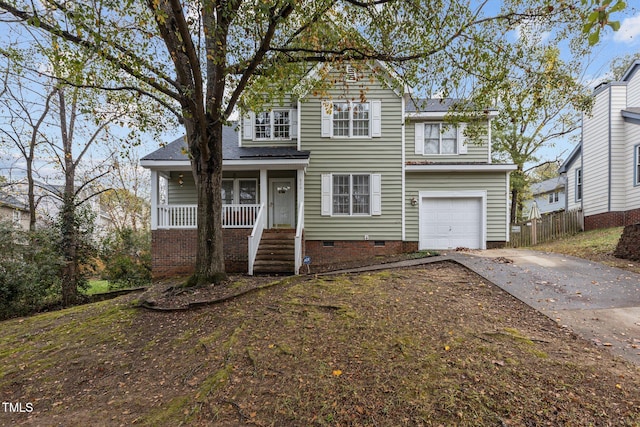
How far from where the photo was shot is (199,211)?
21.4ft

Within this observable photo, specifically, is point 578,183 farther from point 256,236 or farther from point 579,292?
point 256,236

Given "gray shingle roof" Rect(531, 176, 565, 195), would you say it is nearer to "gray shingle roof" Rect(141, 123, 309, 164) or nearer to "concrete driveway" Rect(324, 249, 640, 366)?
"concrete driveway" Rect(324, 249, 640, 366)

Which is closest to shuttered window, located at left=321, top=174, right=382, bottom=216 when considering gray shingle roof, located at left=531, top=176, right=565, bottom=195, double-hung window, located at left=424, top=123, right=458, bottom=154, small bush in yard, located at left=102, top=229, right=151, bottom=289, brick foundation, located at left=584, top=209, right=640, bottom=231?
double-hung window, located at left=424, top=123, right=458, bottom=154

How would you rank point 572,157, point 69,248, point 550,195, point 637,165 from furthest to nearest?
1. point 550,195
2. point 572,157
3. point 637,165
4. point 69,248

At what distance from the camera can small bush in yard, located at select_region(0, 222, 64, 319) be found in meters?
7.61

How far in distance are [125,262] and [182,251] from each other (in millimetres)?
3523

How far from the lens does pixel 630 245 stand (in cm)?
803

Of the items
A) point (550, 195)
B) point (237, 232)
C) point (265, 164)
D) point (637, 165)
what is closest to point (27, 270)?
point (237, 232)

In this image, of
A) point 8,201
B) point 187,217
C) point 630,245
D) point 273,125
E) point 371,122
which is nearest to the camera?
point 630,245

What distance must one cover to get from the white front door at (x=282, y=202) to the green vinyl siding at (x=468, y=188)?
14.8 ft

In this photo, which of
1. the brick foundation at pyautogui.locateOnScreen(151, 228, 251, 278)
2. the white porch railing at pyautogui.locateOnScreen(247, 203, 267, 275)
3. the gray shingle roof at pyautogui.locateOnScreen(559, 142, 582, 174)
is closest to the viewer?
the white porch railing at pyautogui.locateOnScreen(247, 203, 267, 275)

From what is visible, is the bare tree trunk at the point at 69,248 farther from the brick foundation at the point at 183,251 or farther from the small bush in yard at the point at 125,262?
the brick foundation at the point at 183,251

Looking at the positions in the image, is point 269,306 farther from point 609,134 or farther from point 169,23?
point 609,134

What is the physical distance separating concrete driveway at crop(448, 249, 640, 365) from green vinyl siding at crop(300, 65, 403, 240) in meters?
3.78
